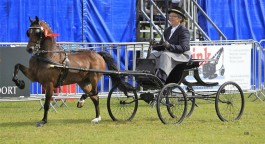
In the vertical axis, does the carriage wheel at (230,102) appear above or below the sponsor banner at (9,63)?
below

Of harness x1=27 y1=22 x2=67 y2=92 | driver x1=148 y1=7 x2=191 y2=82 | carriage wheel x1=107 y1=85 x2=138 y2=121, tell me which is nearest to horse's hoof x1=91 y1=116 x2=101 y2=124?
carriage wheel x1=107 y1=85 x2=138 y2=121

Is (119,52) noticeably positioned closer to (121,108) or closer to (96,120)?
(121,108)

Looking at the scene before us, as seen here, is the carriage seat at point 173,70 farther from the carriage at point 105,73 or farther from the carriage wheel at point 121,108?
the carriage wheel at point 121,108

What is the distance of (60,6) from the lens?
70.0 feet

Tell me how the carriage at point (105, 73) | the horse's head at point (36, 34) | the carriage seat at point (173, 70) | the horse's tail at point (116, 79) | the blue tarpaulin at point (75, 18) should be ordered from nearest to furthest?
1. the horse's head at point (36, 34)
2. the carriage at point (105, 73)
3. the carriage seat at point (173, 70)
4. the horse's tail at point (116, 79)
5. the blue tarpaulin at point (75, 18)

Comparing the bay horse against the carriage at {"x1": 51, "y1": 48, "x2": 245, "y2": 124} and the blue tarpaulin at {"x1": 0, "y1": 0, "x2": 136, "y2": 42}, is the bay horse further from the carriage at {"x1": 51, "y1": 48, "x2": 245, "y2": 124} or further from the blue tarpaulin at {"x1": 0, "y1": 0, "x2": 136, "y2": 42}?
the blue tarpaulin at {"x1": 0, "y1": 0, "x2": 136, "y2": 42}

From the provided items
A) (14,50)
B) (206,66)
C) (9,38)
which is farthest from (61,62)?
(9,38)

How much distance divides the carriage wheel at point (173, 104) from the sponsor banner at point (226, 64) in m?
4.43

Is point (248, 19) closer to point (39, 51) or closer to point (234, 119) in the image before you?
point (234, 119)

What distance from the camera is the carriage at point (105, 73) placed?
1310 cm

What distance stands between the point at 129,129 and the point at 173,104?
42.8 inches

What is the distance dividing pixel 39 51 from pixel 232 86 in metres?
3.93

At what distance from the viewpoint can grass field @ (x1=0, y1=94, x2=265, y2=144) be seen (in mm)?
11297

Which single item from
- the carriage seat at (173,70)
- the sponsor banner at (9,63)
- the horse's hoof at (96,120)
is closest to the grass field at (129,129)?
the horse's hoof at (96,120)
